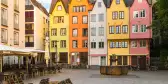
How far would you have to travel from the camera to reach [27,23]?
8019 cm

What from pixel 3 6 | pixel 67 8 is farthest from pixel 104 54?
pixel 3 6

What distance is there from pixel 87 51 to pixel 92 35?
12.0 feet

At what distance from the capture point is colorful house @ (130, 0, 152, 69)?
73125mm

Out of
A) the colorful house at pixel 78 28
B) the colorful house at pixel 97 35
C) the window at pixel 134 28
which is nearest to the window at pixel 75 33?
the colorful house at pixel 78 28

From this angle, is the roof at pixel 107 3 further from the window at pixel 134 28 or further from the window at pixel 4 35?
the window at pixel 4 35

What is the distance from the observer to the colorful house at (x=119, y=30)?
244 ft

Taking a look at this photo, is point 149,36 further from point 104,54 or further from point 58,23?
point 58,23

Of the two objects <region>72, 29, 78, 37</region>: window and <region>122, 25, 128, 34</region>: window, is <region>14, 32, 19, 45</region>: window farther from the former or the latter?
<region>122, 25, 128, 34</region>: window

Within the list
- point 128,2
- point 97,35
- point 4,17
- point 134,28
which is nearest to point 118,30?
point 134,28

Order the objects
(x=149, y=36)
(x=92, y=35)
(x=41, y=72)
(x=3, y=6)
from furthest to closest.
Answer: (x=92, y=35) → (x=149, y=36) → (x=3, y=6) → (x=41, y=72)

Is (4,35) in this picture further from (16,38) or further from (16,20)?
(16,20)

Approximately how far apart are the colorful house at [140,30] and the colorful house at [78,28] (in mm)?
10546

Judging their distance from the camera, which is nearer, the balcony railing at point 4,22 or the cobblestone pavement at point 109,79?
the cobblestone pavement at point 109,79

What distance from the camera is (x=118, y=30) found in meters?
74.8
